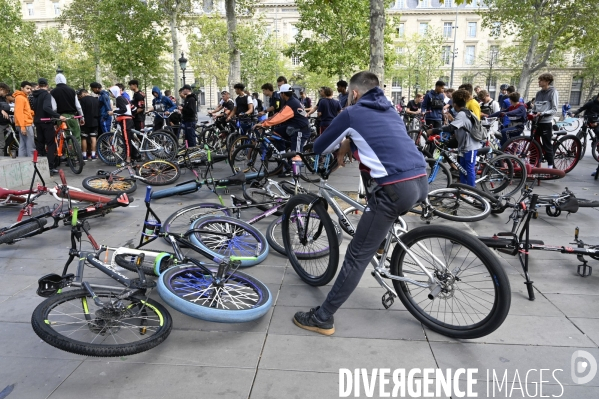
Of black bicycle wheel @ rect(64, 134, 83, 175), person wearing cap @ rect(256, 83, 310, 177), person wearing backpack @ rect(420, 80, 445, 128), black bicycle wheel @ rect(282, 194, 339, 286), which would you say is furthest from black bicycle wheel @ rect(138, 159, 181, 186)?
person wearing backpack @ rect(420, 80, 445, 128)

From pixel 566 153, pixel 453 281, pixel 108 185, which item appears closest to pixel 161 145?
pixel 108 185

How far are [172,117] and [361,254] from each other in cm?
1093

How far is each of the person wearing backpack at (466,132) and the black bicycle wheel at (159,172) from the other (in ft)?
16.4

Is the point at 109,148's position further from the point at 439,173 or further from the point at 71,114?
the point at 439,173

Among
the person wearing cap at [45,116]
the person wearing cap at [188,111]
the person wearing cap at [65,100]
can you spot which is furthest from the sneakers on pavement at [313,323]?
→ the person wearing cap at [188,111]

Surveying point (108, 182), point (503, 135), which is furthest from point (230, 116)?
point (503, 135)

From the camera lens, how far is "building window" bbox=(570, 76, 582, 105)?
2205 inches

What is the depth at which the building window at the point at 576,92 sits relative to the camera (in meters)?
56.0

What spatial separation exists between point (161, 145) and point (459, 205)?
755 cm

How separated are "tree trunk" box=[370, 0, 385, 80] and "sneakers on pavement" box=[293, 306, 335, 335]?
4.70m

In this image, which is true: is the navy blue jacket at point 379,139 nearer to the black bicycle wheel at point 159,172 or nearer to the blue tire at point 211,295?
the blue tire at point 211,295

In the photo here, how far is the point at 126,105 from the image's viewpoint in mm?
10156

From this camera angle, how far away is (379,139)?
2910 mm

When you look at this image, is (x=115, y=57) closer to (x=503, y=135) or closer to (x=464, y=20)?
(x=503, y=135)
